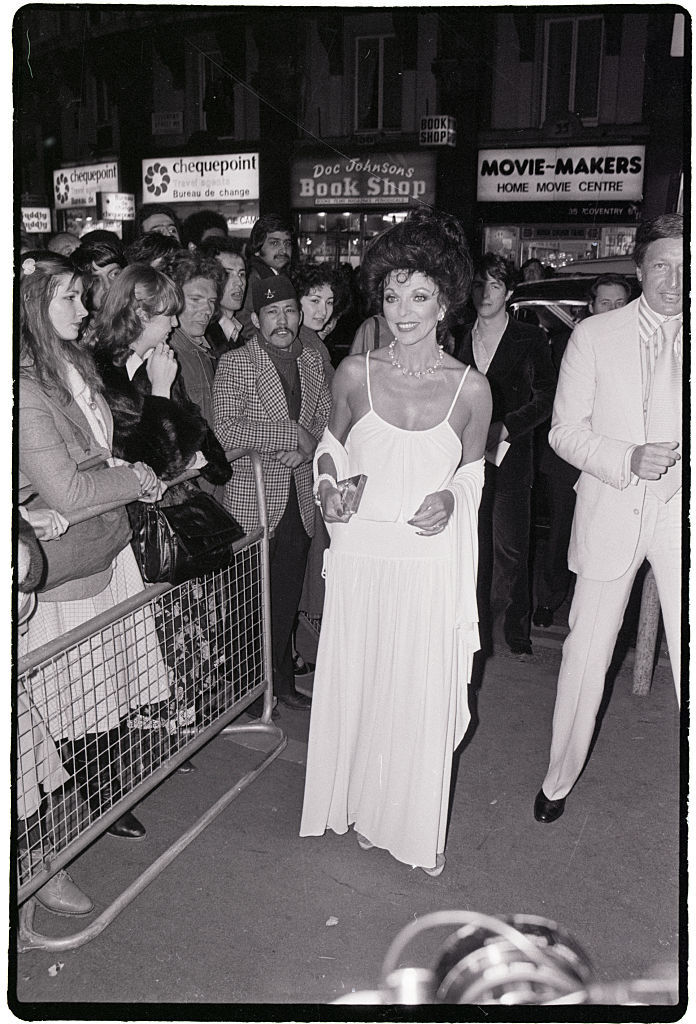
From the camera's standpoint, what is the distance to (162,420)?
3234 millimetres

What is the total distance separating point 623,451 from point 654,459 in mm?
134

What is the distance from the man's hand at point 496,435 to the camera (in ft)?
14.8

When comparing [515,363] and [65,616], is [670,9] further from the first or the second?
[65,616]

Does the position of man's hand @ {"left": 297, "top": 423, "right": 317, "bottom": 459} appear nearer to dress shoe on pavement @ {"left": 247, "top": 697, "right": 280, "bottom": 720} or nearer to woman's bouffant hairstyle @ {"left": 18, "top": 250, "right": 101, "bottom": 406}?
dress shoe on pavement @ {"left": 247, "top": 697, "right": 280, "bottom": 720}

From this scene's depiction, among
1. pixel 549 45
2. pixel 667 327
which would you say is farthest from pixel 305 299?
pixel 667 327

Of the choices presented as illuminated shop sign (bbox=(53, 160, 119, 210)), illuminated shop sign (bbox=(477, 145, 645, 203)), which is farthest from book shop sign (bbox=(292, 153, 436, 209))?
illuminated shop sign (bbox=(53, 160, 119, 210))

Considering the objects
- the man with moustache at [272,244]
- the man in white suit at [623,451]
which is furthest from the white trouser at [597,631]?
the man with moustache at [272,244]

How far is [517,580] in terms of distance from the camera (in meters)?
4.93

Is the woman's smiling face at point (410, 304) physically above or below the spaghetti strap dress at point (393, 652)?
above

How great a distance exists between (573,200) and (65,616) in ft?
35.3

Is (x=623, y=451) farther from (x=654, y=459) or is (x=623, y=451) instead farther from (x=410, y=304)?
(x=410, y=304)

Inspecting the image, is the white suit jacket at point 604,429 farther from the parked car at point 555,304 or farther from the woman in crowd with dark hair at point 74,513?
the parked car at point 555,304

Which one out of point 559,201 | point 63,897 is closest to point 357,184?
point 559,201

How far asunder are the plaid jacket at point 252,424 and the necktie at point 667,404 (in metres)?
1.57
